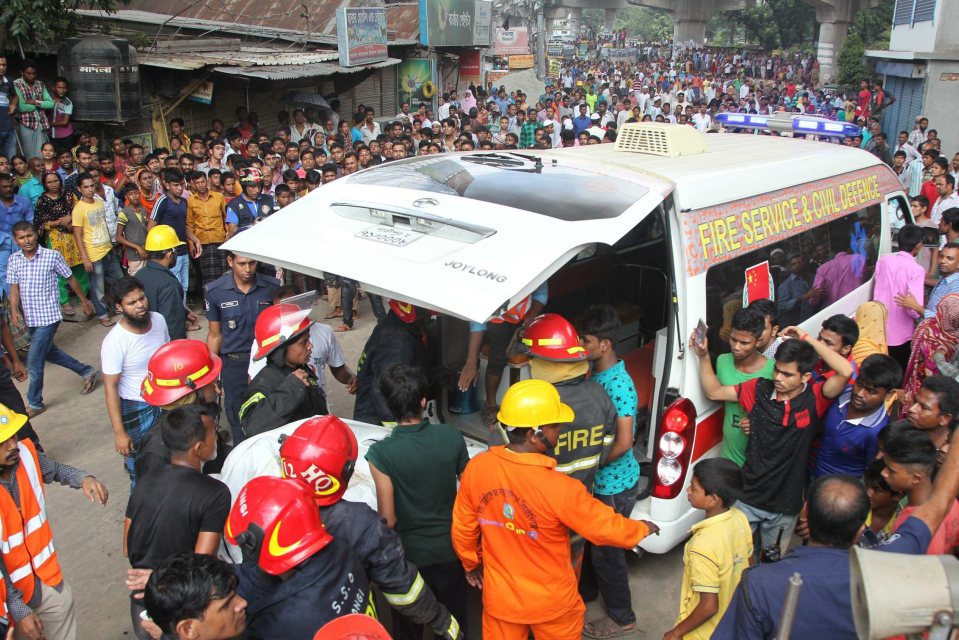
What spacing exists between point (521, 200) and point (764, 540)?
2.17m

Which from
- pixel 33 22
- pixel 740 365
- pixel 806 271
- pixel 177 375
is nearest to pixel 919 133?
pixel 806 271

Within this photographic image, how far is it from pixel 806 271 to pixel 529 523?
269cm

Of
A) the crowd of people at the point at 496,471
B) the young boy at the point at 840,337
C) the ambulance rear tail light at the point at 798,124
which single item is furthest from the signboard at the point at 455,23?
the young boy at the point at 840,337

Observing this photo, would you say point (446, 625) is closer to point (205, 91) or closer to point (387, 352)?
point (387, 352)

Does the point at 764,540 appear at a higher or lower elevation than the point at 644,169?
lower

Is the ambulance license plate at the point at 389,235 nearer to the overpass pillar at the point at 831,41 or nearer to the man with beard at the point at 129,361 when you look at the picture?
the man with beard at the point at 129,361

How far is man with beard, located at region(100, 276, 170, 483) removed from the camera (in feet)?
14.7

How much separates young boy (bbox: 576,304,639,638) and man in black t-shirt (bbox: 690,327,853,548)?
1.29ft

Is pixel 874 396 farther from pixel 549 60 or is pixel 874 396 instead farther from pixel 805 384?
pixel 549 60

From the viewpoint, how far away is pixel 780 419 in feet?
12.0

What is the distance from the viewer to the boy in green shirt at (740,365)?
375cm

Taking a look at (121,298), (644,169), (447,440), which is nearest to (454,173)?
(644,169)

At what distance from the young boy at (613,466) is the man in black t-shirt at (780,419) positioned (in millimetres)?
392

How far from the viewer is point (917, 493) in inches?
122
